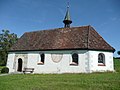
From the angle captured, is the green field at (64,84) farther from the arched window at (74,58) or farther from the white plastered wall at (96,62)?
the arched window at (74,58)

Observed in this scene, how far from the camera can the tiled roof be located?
823 inches

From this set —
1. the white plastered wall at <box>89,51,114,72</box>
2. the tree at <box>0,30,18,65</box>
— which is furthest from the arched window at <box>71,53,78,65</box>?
the tree at <box>0,30,18,65</box>

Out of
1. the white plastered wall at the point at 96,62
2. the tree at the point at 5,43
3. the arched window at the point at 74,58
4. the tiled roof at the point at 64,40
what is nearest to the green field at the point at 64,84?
the white plastered wall at the point at 96,62

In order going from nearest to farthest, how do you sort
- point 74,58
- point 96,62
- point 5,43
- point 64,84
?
point 64,84, point 96,62, point 74,58, point 5,43

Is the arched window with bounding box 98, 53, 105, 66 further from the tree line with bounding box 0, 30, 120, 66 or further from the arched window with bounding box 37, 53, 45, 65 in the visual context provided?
the tree line with bounding box 0, 30, 120, 66

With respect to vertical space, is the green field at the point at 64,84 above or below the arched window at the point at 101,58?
below

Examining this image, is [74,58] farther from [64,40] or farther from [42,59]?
[42,59]

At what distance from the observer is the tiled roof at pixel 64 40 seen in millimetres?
20906

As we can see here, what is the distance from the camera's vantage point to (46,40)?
24391 millimetres

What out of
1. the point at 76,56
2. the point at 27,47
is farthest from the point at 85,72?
the point at 27,47

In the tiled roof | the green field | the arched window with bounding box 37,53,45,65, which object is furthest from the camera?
the arched window with bounding box 37,53,45,65

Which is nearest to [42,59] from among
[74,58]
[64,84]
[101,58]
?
[74,58]

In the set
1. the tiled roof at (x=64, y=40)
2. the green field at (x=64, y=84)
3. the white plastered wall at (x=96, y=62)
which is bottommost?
the green field at (x=64, y=84)

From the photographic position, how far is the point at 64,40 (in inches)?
902
